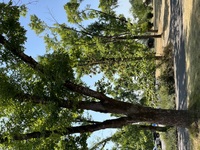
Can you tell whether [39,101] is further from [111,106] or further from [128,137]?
[128,137]

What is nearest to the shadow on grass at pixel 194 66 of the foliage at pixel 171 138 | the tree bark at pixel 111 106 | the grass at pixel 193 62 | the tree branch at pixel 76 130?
the grass at pixel 193 62

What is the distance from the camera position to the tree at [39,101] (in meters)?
11.5

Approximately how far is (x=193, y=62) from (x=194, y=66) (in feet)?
0.77

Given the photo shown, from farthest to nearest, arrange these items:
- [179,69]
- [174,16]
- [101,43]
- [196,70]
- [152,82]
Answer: [152,82], [101,43], [174,16], [179,69], [196,70]

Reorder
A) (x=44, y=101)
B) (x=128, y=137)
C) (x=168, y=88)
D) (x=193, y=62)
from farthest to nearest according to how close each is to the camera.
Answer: (x=168, y=88)
(x=128, y=137)
(x=193, y=62)
(x=44, y=101)

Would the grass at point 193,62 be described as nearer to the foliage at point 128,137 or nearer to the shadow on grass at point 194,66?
the shadow on grass at point 194,66

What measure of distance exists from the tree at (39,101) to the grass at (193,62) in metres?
2.38

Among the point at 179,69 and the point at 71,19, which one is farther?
the point at 71,19

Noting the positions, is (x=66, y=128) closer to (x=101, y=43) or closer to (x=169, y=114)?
(x=169, y=114)

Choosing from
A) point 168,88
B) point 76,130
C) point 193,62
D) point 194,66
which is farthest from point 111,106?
point 168,88

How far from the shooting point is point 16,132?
11469 mm

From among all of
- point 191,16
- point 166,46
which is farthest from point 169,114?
point 166,46

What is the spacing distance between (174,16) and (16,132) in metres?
13.0

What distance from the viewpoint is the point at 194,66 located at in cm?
1488
